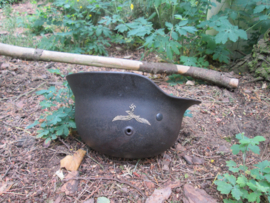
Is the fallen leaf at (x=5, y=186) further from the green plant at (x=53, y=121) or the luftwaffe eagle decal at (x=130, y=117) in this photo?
the luftwaffe eagle decal at (x=130, y=117)

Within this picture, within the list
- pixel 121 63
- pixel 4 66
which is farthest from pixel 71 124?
pixel 4 66

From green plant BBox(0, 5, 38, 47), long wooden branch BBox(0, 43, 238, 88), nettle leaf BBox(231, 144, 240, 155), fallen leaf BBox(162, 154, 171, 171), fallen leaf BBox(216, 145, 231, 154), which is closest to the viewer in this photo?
nettle leaf BBox(231, 144, 240, 155)

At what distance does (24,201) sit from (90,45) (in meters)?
3.01

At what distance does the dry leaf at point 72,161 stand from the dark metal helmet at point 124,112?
22 centimetres

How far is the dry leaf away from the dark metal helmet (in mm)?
219

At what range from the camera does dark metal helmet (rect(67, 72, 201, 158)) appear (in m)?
1.36

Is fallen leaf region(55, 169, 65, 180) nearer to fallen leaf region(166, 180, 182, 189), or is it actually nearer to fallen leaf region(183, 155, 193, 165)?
fallen leaf region(166, 180, 182, 189)

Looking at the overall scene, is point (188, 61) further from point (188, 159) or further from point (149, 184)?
point (149, 184)

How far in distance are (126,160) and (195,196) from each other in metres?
0.56

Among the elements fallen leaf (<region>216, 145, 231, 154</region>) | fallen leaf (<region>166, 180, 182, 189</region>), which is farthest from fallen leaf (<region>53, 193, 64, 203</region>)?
fallen leaf (<region>216, 145, 231, 154</region>)

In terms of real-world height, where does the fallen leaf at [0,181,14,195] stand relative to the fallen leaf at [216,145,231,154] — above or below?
above

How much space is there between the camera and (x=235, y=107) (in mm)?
2518

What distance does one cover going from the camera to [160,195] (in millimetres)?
1387

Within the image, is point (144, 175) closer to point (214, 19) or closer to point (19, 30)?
point (214, 19)
